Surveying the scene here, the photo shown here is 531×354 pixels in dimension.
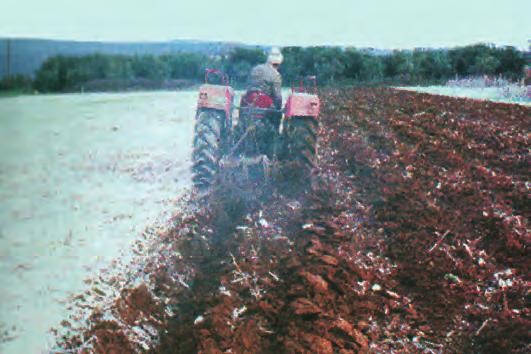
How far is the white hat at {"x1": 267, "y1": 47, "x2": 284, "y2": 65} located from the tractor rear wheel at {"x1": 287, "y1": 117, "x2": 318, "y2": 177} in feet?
2.09

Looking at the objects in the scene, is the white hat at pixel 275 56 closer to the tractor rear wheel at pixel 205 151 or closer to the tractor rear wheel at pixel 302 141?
the tractor rear wheel at pixel 302 141

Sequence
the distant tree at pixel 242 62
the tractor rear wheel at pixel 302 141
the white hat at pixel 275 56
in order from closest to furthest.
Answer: the distant tree at pixel 242 62 < the white hat at pixel 275 56 < the tractor rear wheel at pixel 302 141

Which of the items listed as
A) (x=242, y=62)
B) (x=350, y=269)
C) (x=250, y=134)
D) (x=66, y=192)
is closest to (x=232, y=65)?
(x=242, y=62)

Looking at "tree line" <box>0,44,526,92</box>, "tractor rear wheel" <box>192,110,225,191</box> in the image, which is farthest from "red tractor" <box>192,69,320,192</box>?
"tree line" <box>0,44,526,92</box>

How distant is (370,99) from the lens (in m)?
9.91

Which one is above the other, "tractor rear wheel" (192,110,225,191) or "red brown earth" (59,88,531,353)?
"tractor rear wheel" (192,110,225,191)

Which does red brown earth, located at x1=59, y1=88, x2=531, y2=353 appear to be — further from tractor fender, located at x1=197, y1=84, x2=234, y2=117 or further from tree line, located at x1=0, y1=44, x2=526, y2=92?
tree line, located at x1=0, y1=44, x2=526, y2=92

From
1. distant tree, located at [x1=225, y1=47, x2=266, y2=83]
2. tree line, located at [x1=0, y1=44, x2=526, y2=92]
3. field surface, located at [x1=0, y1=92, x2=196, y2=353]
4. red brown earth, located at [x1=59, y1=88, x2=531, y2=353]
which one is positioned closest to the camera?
field surface, located at [x1=0, y1=92, x2=196, y2=353]

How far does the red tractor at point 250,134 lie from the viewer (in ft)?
16.1

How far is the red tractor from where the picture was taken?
4910mm

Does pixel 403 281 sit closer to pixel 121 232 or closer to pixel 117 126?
pixel 121 232

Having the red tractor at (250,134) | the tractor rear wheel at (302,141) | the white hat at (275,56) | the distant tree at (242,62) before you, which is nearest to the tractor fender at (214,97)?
the red tractor at (250,134)

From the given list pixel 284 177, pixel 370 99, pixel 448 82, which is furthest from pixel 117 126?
pixel 370 99

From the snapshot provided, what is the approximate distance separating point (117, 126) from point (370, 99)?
6936 mm
